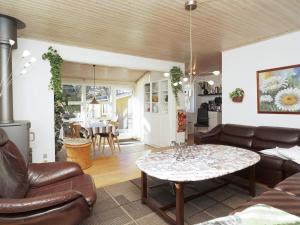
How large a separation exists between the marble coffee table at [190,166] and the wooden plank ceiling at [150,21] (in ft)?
6.29

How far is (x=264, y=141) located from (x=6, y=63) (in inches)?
174

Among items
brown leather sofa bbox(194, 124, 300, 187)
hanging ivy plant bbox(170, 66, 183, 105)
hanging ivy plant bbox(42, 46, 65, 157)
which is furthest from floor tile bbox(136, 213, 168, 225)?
hanging ivy plant bbox(170, 66, 183, 105)

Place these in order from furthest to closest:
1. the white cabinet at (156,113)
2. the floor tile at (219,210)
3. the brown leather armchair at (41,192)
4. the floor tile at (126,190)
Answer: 1. the white cabinet at (156,113)
2. the floor tile at (126,190)
3. the floor tile at (219,210)
4. the brown leather armchair at (41,192)

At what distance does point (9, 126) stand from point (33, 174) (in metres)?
0.94

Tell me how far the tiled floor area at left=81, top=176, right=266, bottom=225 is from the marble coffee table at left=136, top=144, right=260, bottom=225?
0.41 feet

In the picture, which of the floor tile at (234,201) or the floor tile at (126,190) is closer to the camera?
the floor tile at (234,201)

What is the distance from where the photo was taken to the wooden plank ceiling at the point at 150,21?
239 centimetres

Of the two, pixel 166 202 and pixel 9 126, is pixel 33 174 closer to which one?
pixel 9 126

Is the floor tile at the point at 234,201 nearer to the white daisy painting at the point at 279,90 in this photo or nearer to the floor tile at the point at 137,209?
the floor tile at the point at 137,209

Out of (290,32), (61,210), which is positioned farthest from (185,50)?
(61,210)

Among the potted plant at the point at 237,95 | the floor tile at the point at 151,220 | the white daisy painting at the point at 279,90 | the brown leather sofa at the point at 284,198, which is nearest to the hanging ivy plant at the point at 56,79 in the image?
the floor tile at the point at 151,220

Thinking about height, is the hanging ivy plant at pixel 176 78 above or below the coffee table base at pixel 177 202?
above

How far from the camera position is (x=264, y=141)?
3.53 meters

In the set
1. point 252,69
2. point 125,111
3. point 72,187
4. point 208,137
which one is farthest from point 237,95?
point 125,111
